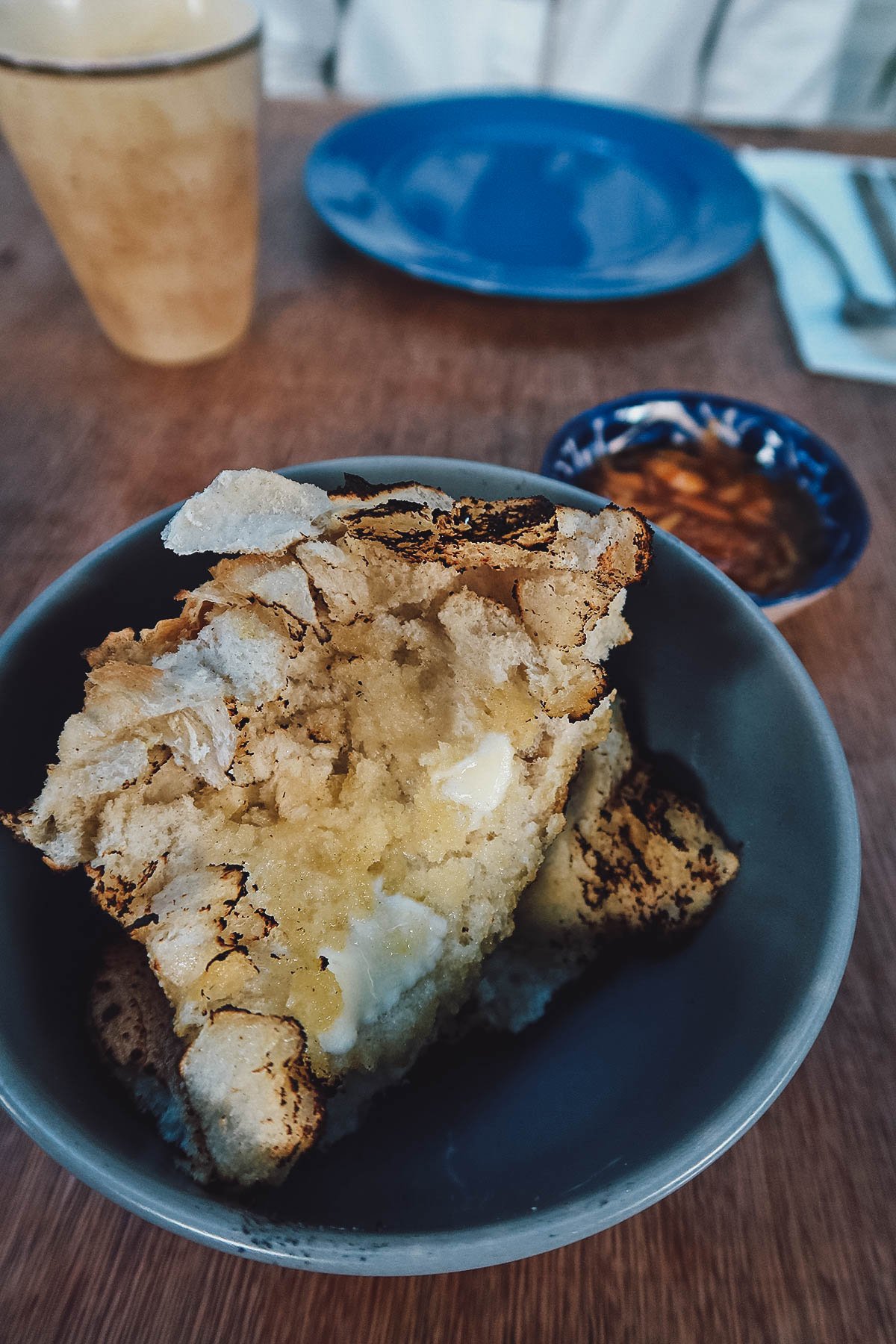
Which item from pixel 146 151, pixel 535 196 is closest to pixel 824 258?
pixel 535 196

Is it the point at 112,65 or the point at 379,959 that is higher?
the point at 112,65

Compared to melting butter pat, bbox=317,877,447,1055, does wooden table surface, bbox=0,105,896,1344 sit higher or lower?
lower

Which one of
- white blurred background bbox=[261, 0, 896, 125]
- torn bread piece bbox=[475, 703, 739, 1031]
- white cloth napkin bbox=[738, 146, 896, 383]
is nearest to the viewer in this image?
torn bread piece bbox=[475, 703, 739, 1031]

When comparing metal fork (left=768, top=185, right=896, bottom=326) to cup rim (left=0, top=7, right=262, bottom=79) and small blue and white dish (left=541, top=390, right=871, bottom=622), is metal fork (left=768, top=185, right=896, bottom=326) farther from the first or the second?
cup rim (left=0, top=7, right=262, bottom=79)

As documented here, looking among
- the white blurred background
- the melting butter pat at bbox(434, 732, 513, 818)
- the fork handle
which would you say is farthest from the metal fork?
the white blurred background

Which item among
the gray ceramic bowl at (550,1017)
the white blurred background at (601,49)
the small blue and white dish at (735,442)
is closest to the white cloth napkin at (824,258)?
the small blue and white dish at (735,442)

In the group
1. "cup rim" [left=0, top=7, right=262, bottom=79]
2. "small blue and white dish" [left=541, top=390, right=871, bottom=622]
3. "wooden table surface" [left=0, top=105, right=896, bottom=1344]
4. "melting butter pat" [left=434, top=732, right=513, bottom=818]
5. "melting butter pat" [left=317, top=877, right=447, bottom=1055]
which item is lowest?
"wooden table surface" [left=0, top=105, right=896, bottom=1344]

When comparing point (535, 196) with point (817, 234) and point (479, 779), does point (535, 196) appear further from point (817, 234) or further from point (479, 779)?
point (479, 779)
